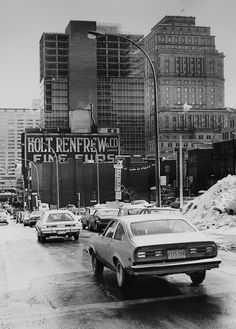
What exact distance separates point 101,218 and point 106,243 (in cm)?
1932

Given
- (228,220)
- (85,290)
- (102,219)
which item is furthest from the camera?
(102,219)

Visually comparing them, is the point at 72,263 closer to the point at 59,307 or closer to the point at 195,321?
the point at 59,307

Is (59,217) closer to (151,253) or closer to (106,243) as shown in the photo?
(106,243)

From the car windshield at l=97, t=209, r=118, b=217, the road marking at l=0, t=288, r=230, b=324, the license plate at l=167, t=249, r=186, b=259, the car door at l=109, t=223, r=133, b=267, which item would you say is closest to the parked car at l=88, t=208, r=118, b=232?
the car windshield at l=97, t=209, r=118, b=217

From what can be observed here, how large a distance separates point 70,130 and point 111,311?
171 metres

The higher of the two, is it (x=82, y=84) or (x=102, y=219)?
(x=82, y=84)

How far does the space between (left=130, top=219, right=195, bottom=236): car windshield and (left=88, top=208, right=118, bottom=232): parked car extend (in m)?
19.2

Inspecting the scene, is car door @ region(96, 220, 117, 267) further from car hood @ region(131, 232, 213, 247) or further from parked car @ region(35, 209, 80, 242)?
parked car @ region(35, 209, 80, 242)

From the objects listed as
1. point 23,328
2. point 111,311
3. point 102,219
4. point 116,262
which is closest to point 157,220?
point 116,262

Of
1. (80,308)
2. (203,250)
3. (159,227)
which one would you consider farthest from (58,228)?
(80,308)

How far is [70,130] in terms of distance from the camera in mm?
178000

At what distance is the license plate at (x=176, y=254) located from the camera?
976cm

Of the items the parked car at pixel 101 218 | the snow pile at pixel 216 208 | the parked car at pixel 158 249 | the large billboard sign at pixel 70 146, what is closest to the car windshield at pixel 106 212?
the parked car at pixel 101 218

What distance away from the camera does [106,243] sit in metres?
11.5
